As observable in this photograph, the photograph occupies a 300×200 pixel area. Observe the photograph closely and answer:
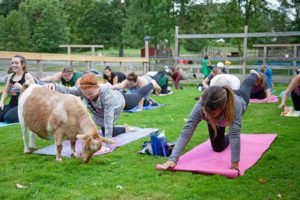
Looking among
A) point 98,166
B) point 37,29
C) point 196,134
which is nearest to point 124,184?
point 98,166

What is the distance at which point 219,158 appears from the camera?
5.41 meters

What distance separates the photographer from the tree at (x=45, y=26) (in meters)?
40.1

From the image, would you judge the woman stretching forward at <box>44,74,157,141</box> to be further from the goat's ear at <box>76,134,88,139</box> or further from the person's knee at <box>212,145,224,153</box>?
the person's knee at <box>212,145,224,153</box>

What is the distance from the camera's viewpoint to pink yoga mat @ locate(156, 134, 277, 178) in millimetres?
4852

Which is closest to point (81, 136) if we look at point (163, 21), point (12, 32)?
point (163, 21)

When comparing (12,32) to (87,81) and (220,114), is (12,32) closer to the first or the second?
(87,81)

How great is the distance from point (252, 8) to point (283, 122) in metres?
25.7

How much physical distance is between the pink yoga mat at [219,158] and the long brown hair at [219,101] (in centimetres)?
73

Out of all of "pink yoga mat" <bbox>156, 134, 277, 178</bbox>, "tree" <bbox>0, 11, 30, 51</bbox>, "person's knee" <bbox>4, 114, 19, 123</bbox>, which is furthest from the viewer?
"tree" <bbox>0, 11, 30, 51</bbox>

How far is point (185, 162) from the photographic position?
17.2 ft

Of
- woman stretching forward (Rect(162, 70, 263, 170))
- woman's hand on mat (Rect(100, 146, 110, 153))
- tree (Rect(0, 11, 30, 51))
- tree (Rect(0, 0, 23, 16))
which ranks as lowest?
woman's hand on mat (Rect(100, 146, 110, 153))

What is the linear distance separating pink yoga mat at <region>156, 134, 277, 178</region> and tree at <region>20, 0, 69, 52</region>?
120 feet

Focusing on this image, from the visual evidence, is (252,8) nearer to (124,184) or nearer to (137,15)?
(137,15)

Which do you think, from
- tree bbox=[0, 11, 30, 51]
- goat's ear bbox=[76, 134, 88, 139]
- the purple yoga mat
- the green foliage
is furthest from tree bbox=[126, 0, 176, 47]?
goat's ear bbox=[76, 134, 88, 139]
